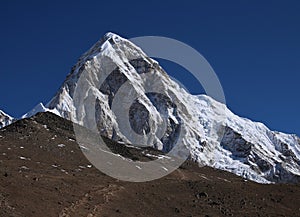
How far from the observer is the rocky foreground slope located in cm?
5706

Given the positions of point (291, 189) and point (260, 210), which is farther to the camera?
point (291, 189)

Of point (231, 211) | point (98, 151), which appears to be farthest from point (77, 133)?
point (231, 211)

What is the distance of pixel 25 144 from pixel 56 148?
19.0 feet

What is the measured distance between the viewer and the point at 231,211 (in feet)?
238

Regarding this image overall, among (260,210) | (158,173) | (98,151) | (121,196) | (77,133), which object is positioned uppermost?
(77,133)

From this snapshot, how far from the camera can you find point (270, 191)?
86.2 meters

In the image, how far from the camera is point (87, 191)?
6612cm

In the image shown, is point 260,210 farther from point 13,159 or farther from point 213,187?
point 13,159

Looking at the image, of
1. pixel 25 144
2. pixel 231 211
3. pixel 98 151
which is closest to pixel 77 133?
pixel 98 151

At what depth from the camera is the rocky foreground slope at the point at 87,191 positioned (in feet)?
187

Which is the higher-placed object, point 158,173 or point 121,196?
point 158,173

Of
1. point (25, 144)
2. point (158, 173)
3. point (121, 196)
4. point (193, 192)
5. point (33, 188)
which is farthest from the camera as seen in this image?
point (158, 173)

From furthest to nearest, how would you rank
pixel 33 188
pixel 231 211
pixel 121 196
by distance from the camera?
pixel 231 211, pixel 121 196, pixel 33 188

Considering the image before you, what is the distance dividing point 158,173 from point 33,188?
41.9m
